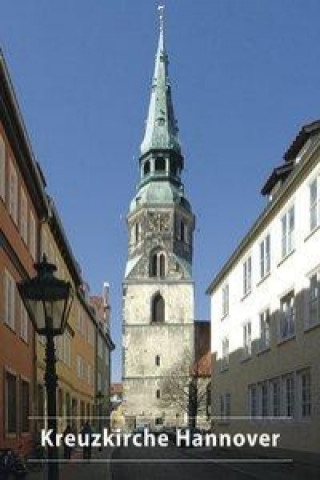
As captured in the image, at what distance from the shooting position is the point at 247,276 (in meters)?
45.6

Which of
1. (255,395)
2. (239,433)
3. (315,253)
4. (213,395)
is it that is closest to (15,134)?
(315,253)

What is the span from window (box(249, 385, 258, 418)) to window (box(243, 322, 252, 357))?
1735 millimetres

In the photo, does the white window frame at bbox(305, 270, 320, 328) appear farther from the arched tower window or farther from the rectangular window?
the arched tower window

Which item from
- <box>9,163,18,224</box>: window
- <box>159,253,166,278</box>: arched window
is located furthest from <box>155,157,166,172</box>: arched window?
<box>9,163,18,224</box>: window

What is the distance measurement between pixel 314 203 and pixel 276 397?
30.9 ft

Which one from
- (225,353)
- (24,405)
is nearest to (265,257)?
(225,353)

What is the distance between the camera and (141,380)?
382 feet

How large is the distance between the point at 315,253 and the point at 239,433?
18248 mm

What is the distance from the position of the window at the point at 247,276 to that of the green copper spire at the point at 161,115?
239ft

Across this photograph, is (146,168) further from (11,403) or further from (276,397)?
(11,403)

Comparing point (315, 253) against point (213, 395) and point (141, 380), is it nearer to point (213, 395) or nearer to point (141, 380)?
point (213, 395)

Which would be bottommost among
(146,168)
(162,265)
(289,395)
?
(289,395)

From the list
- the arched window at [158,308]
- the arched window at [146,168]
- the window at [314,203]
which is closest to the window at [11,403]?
the window at [314,203]

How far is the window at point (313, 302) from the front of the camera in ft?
100
